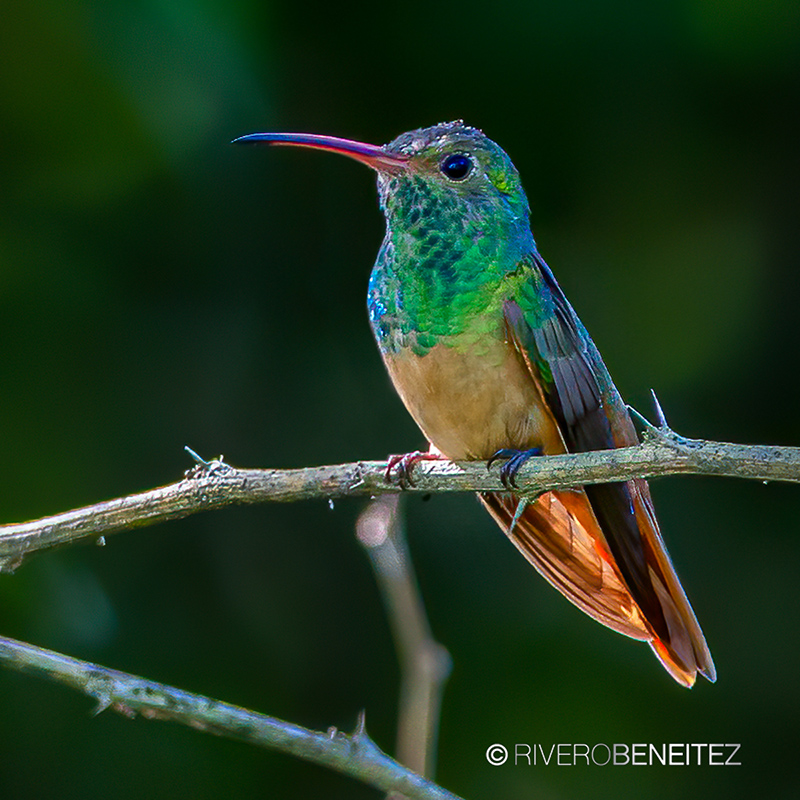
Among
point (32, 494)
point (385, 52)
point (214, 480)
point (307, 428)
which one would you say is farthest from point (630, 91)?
point (32, 494)

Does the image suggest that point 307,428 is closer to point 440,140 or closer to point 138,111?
point 138,111

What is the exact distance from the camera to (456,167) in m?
2.27

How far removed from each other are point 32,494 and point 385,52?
1.82 m

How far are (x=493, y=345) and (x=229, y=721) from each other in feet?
3.25

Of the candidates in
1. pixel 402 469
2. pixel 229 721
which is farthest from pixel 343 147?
pixel 229 721

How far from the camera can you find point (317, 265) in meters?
3.51

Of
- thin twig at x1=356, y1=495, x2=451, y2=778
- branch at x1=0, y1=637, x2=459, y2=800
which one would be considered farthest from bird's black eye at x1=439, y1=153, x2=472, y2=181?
branch at x1=0, y1=637, x2=459, y2=800

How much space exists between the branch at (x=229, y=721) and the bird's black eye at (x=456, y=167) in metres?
1.25

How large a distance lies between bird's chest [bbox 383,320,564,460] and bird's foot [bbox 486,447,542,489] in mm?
34

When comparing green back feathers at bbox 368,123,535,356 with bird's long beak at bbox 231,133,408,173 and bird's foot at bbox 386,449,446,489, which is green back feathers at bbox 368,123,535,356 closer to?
bird's long beak at bbox 231,133,408,173

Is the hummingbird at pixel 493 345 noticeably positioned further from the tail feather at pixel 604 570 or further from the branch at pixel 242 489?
the branch at pixel 242 489

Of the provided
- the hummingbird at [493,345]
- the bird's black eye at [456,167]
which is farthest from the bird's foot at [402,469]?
the bird's black eye at [456,167]

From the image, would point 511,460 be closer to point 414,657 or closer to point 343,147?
point 414,657

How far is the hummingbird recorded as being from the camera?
2.16 metres
